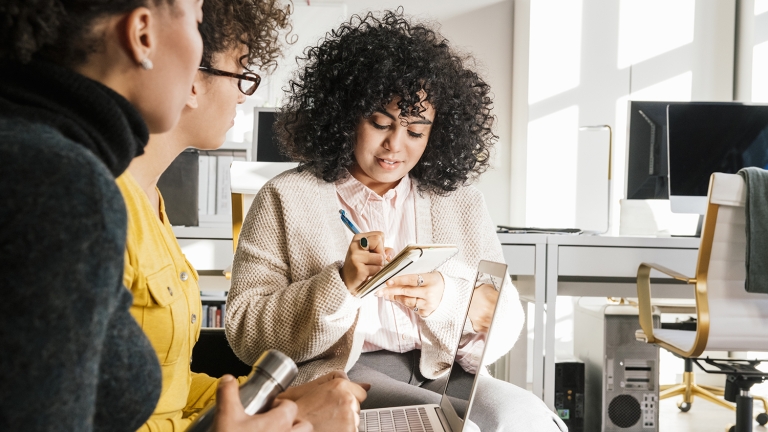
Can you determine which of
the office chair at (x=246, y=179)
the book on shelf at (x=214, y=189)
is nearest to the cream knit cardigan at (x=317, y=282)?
the office chair at (x=246, y=179)

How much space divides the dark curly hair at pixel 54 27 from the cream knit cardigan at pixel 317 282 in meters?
0.70

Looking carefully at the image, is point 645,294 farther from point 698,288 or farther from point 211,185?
point 211,185

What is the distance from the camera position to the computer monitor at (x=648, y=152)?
256cm

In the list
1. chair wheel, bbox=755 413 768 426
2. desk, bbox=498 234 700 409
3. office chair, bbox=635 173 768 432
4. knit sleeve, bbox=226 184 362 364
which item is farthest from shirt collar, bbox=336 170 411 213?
chair wheel, bbox=755 413 768 426

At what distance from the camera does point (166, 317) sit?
0.80 metres

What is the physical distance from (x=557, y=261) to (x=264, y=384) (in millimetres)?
1620

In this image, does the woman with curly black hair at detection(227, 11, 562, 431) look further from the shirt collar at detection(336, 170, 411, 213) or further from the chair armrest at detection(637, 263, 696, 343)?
the chair armrest at detection(637, 263, 696, 343)

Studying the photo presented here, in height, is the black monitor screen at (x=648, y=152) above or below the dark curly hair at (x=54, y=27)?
above

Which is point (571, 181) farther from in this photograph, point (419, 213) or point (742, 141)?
point (419, 213)

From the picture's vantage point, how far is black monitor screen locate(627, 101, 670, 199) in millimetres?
2564

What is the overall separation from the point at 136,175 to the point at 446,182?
702mm

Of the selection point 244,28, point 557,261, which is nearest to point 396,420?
point 244,28

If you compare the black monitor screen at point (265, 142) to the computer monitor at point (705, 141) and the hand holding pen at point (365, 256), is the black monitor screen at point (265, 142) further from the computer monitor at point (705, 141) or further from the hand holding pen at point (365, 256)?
the computer monitor at point (705, 141)

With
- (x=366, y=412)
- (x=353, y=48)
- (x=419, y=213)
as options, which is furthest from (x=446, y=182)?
(x=366, y=412)
